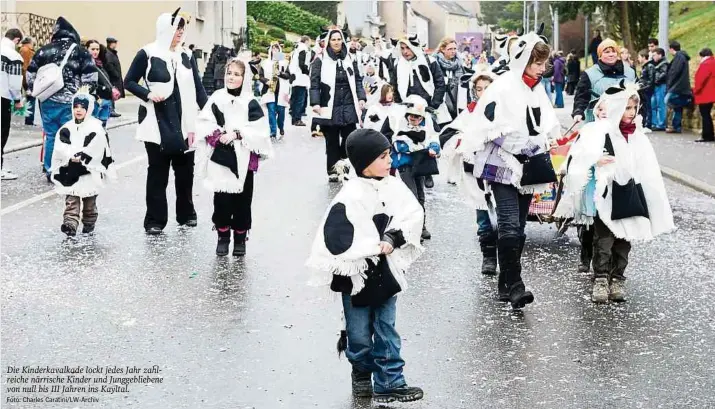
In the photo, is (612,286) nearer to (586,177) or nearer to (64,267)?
(586,177)

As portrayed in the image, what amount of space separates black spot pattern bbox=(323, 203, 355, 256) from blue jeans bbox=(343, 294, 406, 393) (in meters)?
0.28

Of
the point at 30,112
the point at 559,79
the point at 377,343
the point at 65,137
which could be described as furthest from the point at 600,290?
the point at 559,79

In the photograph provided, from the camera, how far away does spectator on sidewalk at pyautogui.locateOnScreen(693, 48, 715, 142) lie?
70.8 ft

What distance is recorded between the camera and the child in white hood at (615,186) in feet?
27.5

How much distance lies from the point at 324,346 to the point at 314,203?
6377mm

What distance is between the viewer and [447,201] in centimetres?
1381

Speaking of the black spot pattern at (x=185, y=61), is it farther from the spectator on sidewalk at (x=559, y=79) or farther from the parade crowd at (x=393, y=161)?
the spectator on sidewalk at (x=559, y=79)

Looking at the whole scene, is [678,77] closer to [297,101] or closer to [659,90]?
[659,90]

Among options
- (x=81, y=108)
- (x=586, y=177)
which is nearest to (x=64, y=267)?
(x=81, y=108)

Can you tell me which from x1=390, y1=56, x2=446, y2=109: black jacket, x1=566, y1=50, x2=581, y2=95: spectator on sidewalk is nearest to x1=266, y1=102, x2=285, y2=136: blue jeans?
x1=390, y1=56, x2=446, y2=109: black jacket

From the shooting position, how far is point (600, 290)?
27.8ft

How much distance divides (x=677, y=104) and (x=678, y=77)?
1.96 ft

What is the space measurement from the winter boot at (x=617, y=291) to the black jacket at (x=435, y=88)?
20.4 feet

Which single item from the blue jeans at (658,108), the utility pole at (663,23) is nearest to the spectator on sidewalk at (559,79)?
the utility pole at (663,23)
